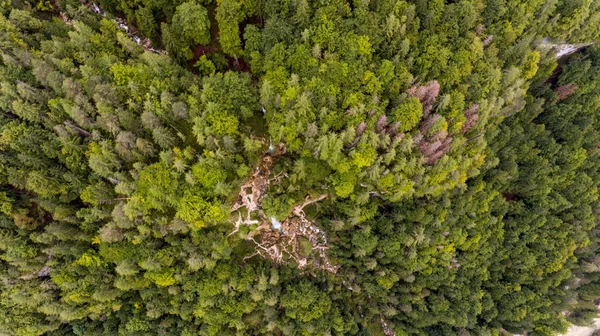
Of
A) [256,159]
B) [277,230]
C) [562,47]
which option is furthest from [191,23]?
[562,47]

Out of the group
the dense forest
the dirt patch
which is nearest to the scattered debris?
the dense forest

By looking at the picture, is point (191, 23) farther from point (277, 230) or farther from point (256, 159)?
point (277, 230)

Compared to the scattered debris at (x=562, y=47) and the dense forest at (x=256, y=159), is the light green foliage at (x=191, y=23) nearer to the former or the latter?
the dense forest at (x=256, y=159)

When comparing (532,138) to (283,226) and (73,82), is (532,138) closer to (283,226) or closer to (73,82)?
(283,226)

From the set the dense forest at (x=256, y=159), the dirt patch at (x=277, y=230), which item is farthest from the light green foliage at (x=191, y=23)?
the dirt patch at (x=277, y=230)

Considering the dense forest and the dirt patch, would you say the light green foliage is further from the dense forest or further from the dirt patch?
the dirt patch

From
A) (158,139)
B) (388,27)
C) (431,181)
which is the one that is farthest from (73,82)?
(431,181)

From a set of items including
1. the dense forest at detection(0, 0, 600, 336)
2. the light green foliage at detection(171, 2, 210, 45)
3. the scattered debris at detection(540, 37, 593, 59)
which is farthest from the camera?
the scattered debris at detection(540, 37, 593, 59)

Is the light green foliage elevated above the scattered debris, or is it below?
below
